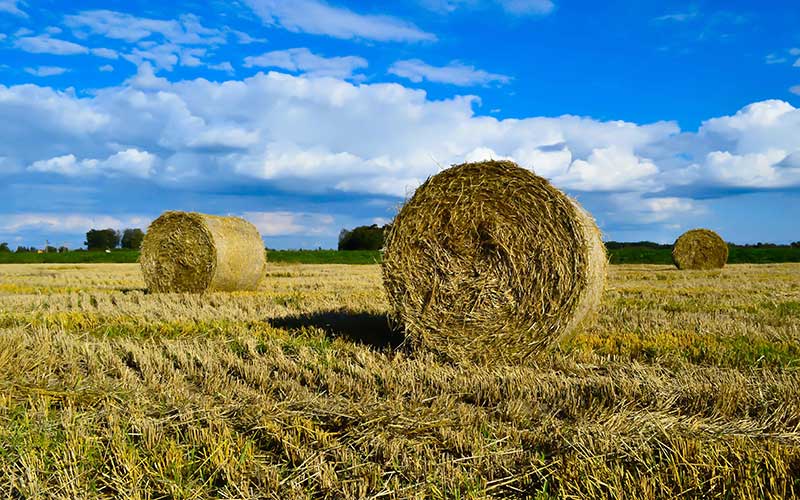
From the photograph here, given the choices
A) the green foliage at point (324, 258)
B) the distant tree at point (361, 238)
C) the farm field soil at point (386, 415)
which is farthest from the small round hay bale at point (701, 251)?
the distant tree at point (361, 238)

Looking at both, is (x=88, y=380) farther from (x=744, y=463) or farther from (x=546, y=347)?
(x=744, y=463)

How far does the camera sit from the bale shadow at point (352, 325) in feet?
23.3

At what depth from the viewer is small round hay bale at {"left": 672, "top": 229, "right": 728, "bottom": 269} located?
74.0ft

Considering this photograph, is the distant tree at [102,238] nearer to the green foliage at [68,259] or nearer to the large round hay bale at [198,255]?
the green foliage at [68,259]

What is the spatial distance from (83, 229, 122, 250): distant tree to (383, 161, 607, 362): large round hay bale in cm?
6714

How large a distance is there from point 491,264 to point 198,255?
7.88 metres

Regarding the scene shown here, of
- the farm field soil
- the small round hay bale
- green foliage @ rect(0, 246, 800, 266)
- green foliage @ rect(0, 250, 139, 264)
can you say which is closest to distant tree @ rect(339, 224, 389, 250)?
green foliage @ rect(0, 246, 800, 266)

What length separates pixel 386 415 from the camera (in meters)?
4.08

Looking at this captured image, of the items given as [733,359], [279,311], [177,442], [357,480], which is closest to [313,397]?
[177,442]

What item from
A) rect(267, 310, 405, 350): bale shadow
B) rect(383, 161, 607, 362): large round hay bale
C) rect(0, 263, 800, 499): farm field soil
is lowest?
rect(0, 263, 800, 499): farm field soil

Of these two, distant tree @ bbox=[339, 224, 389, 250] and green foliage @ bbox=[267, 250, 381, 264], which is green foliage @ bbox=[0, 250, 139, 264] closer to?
green foliage @ bbox=[267, 250, 381, 264]

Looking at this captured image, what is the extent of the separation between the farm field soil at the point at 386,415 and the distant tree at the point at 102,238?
6550 cm

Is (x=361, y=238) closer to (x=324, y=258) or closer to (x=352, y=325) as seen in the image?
(x=324, y=258)

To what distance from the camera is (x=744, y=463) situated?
3.22 metres
